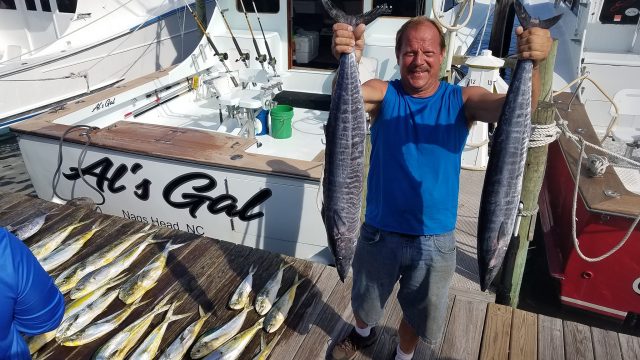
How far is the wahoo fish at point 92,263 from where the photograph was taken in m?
3.26

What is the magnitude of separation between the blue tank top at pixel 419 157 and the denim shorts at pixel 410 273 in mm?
69

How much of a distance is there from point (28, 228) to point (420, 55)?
13.1 ft

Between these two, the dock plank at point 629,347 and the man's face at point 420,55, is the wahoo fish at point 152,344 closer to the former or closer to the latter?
the man's face at point 420,55

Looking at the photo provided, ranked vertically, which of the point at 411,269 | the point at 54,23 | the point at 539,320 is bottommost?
the point at 539,320

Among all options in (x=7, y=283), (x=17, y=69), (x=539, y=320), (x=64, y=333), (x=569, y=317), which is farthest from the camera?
(x=17, y=69)

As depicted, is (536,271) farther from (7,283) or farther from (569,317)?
(7,283)

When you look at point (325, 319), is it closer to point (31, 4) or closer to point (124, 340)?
point (124, 340)

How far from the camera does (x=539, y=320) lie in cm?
295

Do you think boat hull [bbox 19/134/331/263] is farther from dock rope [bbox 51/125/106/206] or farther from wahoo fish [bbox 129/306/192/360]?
wahoo fish [bbox 129/306/192/360]

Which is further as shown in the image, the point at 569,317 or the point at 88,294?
the point at 569,317

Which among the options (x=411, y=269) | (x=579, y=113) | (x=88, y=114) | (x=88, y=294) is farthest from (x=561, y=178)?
(x=88, y=114)

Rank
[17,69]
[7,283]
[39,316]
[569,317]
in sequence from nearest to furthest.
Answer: [7,283]
[39,316]
[569,317]
[17,69]

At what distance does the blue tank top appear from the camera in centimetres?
199

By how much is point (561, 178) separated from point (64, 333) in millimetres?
4959
